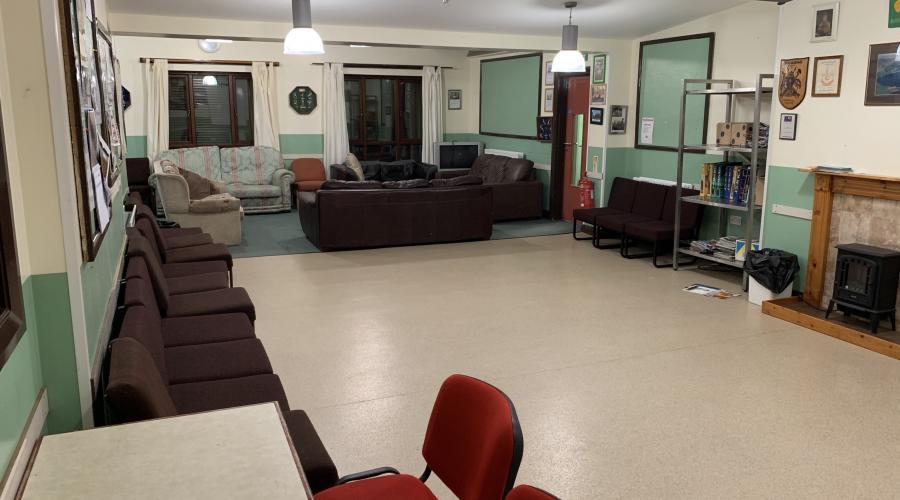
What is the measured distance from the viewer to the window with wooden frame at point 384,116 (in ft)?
38.1

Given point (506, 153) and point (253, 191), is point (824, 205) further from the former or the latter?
point (253, 191)

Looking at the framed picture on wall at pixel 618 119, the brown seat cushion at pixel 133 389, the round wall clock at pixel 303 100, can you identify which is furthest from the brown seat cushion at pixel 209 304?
the round wall clock at pixel 303 100

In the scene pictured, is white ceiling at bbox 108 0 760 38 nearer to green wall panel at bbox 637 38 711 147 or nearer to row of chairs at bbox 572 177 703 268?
green wall panel at bbox 637 38 711 147

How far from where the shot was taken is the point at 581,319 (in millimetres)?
5266

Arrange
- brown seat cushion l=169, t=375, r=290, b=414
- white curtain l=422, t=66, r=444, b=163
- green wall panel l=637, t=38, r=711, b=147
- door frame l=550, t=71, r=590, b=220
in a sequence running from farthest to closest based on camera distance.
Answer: white curtain l=422, t=66, r=444, b=163 → door frame l=550, t=71, r=590, b=220 → green wall panel l=637, t=38, r=711, b=147 → brown seat cushion l=169, t=375, r=290, b=414

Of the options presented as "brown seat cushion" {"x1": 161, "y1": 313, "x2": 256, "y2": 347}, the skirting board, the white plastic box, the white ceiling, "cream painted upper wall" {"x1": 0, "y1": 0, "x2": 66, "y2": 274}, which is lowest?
the white plastic box

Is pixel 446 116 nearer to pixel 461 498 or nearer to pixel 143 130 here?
pixel 143 130

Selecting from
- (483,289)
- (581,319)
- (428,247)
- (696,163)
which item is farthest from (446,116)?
(581,319)

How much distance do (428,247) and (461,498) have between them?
5.92 m

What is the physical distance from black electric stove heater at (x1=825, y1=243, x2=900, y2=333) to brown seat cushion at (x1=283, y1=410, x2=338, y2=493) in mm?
4063

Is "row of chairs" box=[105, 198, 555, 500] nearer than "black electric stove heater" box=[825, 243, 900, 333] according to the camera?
Yes

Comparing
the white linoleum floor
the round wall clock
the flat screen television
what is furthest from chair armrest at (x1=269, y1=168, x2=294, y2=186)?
the white linoleum floor

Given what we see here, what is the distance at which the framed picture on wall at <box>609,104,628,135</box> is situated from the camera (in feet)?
27.4

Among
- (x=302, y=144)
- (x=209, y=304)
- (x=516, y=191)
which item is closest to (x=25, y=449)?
(x=209, y=304)
